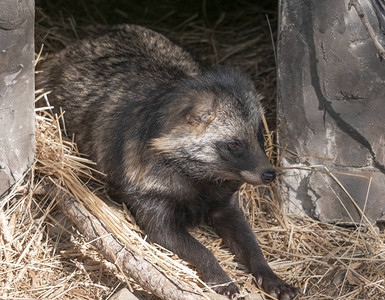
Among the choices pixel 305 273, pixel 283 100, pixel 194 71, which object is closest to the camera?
pixel 305 273

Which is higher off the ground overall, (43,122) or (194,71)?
(194,71)

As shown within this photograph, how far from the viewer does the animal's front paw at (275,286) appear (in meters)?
4.47

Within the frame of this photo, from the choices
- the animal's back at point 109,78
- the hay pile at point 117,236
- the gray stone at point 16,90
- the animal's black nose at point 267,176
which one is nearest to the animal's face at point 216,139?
the animal's black nose at point 267,176

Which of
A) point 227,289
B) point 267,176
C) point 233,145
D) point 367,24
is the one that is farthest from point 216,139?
point 367,24

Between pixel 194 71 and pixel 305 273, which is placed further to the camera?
pixel 194 71

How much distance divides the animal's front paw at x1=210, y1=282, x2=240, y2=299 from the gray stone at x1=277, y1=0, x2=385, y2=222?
126cm

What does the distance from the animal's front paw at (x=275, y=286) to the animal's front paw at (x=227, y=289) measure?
0.22 metres

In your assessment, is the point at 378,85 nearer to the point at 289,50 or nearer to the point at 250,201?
the point at 289,50

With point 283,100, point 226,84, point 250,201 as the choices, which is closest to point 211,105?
point 226,84

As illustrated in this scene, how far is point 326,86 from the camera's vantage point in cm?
A: 500

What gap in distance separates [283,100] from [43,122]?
6.83ft

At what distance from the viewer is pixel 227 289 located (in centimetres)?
445

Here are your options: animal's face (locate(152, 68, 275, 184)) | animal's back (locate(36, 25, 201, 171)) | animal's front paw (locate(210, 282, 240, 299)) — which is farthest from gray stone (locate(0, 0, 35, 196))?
animal's front paw (locate(210, 282, 240, 299))

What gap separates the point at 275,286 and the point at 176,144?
1266 mm
